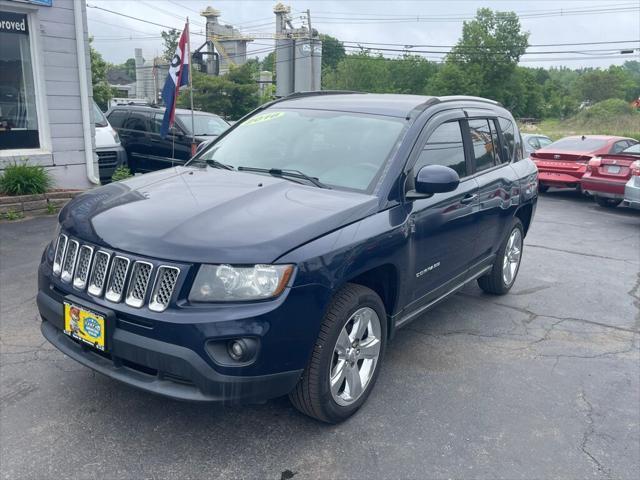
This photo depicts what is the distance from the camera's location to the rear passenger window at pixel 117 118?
13586mm

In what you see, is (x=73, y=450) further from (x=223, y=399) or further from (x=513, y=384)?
(x=513, y=384)

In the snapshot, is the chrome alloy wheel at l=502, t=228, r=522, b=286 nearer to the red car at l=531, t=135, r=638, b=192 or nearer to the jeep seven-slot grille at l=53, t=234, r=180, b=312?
the jeep seven-slot grille at l=53, t=234, r=180, b=312

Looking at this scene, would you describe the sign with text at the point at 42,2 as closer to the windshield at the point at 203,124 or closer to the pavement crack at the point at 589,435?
the windshield at the point at 203,124

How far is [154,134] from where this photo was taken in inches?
505

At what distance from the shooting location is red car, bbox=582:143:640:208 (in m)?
11.4

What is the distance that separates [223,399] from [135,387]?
1.47ft

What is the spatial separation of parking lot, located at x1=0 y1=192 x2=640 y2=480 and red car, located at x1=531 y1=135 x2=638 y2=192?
28.3ft

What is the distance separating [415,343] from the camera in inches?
183

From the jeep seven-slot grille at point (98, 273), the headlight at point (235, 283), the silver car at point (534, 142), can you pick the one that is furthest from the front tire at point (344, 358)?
the silver car at point (534, 142)

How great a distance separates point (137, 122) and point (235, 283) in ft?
37.5

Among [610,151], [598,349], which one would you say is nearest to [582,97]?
[610,151]

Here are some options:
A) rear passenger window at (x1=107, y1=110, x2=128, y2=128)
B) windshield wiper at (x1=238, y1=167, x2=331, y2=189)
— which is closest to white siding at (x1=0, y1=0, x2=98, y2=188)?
rear passenger window at (x1=107, y1=110, x2=128, y2=128)

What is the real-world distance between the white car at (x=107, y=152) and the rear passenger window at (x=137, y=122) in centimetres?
215

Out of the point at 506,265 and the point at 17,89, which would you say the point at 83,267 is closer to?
the point at 506,265
